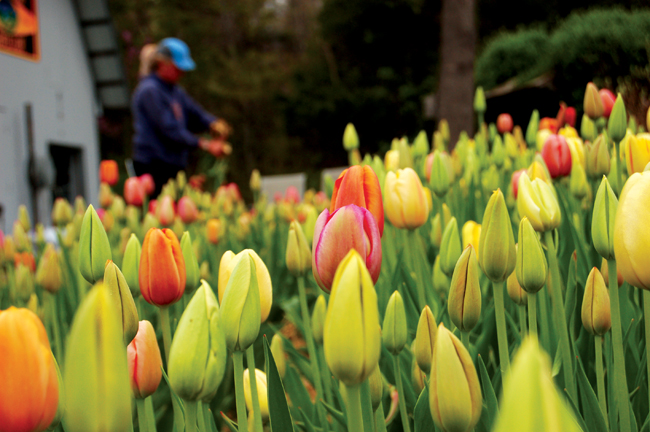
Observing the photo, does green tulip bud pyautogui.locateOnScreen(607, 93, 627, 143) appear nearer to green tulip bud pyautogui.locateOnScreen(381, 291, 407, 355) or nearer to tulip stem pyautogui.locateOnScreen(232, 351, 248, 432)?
green tulip bud pyautogui.locateOnScreen(381, 291, 407, 355)

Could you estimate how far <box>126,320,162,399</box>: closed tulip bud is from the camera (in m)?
0.58

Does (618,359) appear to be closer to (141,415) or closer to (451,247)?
(451,247)

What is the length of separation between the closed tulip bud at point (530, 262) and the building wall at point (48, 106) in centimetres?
721

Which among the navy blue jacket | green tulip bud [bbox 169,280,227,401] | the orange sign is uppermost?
the orange sign

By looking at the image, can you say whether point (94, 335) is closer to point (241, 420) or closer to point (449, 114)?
point (241, 420)

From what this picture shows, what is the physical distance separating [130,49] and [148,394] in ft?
59.3

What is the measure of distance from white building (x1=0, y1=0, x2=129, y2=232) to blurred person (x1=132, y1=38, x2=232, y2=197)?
3364 mm

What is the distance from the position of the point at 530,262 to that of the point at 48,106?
8479 millimetres

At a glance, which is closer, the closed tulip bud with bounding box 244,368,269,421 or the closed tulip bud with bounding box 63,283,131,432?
the closed tulip bud with bounding box 63,283,131,432

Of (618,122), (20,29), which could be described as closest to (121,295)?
(618,122)

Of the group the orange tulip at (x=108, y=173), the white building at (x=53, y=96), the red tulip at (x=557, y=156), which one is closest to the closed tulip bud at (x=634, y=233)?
the red tulip at (x=557, y=156)

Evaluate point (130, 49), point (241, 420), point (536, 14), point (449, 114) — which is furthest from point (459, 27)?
point (130, 49)

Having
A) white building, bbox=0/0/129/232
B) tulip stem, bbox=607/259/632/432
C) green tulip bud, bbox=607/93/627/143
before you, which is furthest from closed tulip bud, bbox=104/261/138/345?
white building, bbox=0/0/129/232

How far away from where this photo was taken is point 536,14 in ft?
44.8
